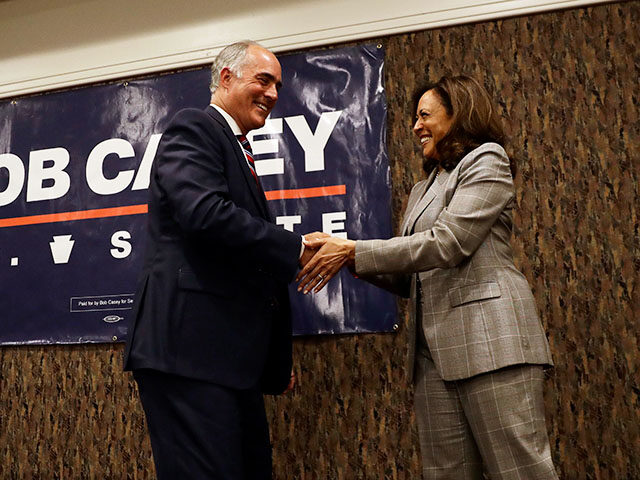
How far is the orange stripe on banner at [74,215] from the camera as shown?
2.66m

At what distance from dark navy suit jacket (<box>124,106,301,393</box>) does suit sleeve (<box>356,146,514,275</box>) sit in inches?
10.1

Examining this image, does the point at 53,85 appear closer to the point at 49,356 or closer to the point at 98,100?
the point at 98,100

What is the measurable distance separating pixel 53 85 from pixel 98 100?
0.92ft

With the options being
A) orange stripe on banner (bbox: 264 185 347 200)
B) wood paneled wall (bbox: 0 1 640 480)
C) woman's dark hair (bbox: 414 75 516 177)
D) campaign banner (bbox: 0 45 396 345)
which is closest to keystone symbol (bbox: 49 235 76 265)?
campaign banner (bbox: 0 45 396 345)

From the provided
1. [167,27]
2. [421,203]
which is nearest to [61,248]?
[167,27]

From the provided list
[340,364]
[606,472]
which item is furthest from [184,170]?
[606,472]

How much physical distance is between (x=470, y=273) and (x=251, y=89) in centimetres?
86

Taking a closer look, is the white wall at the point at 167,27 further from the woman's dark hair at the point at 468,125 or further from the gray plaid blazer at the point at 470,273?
the gray plaid blazer at the point at 470,273

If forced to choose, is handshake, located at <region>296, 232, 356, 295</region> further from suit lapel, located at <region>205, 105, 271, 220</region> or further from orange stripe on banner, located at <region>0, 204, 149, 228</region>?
orange stripe on banner, located at <region>0, 204, 149, 228</region>

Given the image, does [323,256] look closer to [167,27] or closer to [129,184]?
[129,184]

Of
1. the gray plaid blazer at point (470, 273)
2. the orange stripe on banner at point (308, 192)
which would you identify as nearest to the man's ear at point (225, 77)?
the gray plaid blazer at point (470, 273)

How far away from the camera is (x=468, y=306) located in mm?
1476

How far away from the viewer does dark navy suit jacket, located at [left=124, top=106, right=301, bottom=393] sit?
1.40 metres

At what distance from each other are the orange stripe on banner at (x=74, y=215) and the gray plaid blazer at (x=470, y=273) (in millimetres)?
1414
